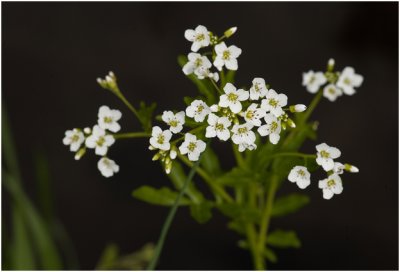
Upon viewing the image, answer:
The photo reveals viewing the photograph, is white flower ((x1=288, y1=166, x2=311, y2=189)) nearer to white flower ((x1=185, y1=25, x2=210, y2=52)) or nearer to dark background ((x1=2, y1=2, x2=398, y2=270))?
white flower ((x1=185, y1=25, x2=210, y2=52))

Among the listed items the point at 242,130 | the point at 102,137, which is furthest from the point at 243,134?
the point at 102,137

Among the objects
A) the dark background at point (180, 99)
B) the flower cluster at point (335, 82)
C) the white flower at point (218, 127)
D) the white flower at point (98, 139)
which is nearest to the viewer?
the white flower at point (218, 127)

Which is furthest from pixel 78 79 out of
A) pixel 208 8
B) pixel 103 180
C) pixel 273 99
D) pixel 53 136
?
pixel 273 99

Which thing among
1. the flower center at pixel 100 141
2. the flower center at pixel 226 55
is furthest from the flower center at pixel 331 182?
the flower center at pixel 100 141

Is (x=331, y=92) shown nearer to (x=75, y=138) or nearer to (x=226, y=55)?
(x=226, y=55)

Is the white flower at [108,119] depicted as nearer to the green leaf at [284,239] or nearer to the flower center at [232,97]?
the flower center at [232,97]

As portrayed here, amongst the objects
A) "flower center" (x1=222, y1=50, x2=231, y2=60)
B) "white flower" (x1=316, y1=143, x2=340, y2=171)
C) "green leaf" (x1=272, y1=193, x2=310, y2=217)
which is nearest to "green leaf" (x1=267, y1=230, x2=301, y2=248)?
"green leaf" (x1=272, y1=193, x2=310, y2=217)
